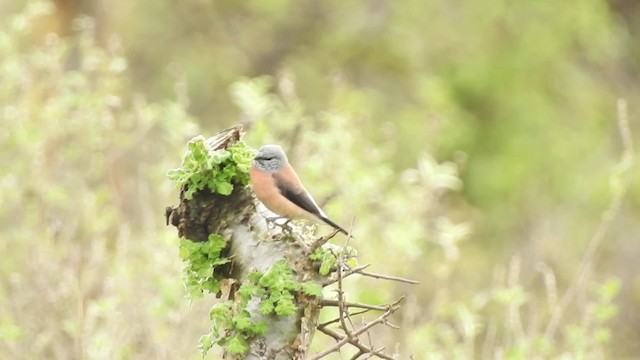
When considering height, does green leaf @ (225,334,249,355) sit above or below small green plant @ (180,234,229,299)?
below

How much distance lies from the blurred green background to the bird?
9.66 ft

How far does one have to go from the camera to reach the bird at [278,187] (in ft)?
9.16

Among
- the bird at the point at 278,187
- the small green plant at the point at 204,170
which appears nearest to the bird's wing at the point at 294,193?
the bird at the point at 278,187

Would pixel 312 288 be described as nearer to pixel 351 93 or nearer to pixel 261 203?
pixel 261 203

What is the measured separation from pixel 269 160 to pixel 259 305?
0.37m

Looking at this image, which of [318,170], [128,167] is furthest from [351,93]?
[318,170]

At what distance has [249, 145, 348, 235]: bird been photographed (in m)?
2.79

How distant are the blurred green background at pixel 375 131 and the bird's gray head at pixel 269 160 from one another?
298 centimetres

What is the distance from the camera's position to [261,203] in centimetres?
288

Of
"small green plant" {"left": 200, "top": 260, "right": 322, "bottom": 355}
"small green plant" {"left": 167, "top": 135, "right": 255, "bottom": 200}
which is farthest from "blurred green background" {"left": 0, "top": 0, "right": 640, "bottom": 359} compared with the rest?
"small green plant" {"left": 200, "top": 260, "right": 322, "bottom": 355}

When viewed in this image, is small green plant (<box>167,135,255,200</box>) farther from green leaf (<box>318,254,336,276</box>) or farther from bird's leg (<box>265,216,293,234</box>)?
green leaf (<box>318,254,336,276</box>)

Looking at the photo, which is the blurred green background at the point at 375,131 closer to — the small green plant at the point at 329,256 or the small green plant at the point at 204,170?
the small green plant at the point at 204,170

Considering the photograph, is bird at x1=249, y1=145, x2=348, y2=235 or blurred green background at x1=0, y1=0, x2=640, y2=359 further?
blurred green background at x1=0, y1=0, x2=640, y2=359

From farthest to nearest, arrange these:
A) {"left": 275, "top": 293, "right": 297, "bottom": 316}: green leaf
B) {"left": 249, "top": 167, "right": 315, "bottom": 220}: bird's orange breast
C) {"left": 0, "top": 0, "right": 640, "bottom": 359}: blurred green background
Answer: {"left": 0, "top": 0, "right": 640, "bottom": 359}: blurred green background < {"left": 249, "top": 167, "right": 315, "bottom": 220}: bird's orange breast < {"left": 275, "top": 293, "right": 297, "bottom": 316}: green leaf
